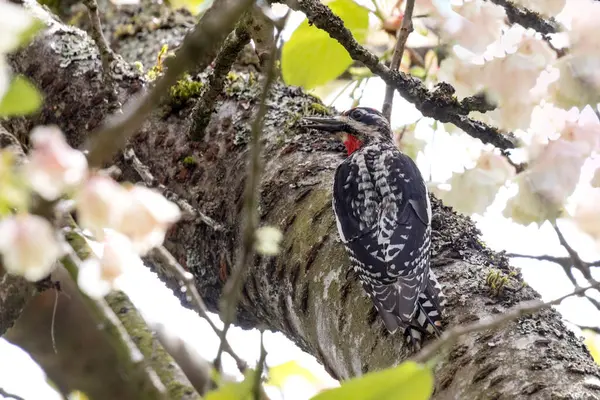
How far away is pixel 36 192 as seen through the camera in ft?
3.05

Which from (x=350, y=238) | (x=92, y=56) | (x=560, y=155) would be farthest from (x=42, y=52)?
(x=560, y=155)

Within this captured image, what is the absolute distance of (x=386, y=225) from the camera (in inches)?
102

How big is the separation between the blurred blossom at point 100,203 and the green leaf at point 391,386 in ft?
1.41

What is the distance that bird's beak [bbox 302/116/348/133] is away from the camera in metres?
2.38

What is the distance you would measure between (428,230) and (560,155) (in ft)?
Result: 1.80

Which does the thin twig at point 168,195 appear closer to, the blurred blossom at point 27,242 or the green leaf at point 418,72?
the blurred blossom at point 27,242

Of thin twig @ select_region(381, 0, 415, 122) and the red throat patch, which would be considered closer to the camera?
thin twig @ select_region(381, 0, 415, 122)

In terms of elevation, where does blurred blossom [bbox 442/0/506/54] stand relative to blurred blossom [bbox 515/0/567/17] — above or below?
above

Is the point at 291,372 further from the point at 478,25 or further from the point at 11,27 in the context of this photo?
the point at 11,27

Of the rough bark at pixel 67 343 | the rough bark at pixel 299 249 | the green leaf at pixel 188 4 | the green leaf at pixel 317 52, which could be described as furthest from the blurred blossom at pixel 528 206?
the green leaf at pixel 188 4

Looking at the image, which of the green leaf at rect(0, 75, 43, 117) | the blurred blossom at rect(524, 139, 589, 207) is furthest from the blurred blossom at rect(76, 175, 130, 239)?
the blurred blossom at rect(524, 139, 589, 207)

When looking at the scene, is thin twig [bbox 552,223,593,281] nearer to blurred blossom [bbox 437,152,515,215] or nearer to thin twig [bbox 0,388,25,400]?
blurred blossom [bbox 437,152,515,215]

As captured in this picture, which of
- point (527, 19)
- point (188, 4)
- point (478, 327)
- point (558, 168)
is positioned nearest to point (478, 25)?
point (527, 19)

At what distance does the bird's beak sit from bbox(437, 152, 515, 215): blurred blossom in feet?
1.67
